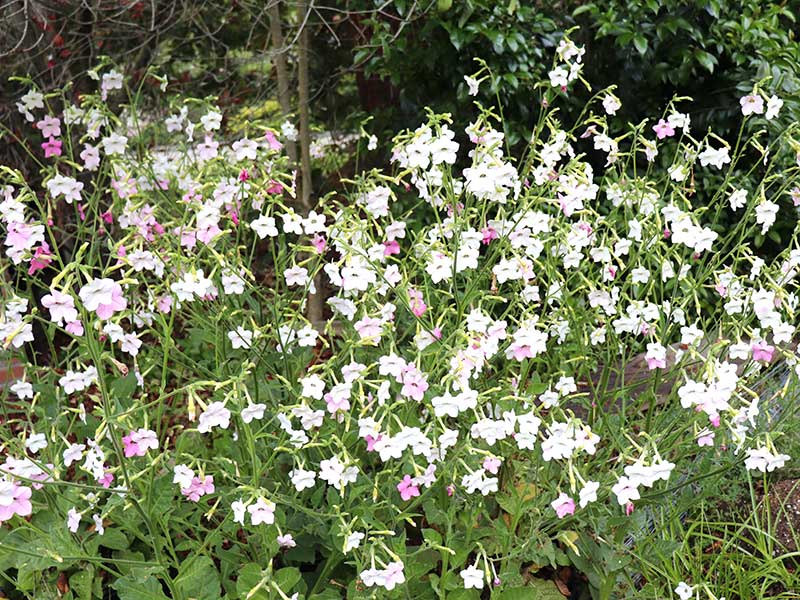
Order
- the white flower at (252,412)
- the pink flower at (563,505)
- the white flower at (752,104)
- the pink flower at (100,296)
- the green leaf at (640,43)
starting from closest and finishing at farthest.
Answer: the pink flower at (100,296) < the white flower at (252,412) < the pink flower at (563,505) < the white flower at (752,104) < the green leaf at (640,43)

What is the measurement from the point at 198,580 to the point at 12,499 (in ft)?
1.64

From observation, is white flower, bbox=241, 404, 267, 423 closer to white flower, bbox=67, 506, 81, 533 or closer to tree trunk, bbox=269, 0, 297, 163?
white flower, bbox=67, 506, 81, 533

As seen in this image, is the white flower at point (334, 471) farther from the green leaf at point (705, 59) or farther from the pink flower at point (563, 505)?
the green leaf at point (705, 59)

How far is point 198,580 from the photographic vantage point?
2150 mm

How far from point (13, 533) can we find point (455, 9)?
293 centimetres

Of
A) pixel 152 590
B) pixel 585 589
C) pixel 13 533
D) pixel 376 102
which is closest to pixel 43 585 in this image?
pixel 13 533

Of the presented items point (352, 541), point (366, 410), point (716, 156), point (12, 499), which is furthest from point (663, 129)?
point (12, 499)

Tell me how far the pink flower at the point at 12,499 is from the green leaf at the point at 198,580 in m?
0.40

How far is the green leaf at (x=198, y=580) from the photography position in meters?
2.09

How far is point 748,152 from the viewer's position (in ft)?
15.0

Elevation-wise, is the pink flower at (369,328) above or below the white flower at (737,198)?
above

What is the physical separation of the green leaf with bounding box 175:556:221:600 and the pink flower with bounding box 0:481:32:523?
399 millimetres

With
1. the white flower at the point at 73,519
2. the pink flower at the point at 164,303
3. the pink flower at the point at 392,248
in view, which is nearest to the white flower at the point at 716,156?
the pink flower at the point at 392,248

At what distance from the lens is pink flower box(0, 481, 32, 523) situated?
6.15 feet
